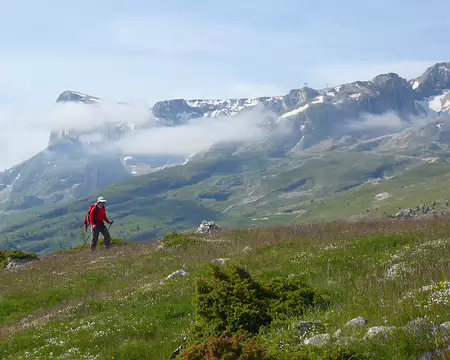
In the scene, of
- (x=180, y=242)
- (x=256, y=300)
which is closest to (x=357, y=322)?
(x=256, y=300)

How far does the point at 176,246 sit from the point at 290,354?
79.1 ft

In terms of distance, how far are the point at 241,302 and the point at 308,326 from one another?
1875mm

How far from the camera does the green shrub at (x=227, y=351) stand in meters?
7.52

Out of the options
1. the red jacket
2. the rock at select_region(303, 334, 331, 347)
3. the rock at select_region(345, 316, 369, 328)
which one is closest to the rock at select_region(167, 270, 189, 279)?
the rock at select_region(345, 316, 369, 328)

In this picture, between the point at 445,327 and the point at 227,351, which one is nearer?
the point at 445,327

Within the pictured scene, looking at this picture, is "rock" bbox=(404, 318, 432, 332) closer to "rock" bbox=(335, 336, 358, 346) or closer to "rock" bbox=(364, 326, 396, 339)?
"rock" bbox=(364, 326, 396, 339)

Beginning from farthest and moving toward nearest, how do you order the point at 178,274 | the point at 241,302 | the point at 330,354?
1. the point at 178,274
2. the point at 241,302
3. the point at 330,354

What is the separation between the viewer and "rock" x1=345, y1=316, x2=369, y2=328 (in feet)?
27.7

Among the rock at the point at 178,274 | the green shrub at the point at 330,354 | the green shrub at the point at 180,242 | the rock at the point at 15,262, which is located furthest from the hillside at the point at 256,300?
the rock at the point at 15,262

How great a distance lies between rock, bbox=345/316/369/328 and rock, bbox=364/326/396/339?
0.49 m

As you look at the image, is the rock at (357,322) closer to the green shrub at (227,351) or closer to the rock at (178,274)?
the green shrub at (227,351)

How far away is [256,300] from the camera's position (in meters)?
10.5

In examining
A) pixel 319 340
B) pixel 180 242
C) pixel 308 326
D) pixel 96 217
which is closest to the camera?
pixel 319 340

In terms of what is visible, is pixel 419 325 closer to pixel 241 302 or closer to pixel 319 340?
pixel 319 340
